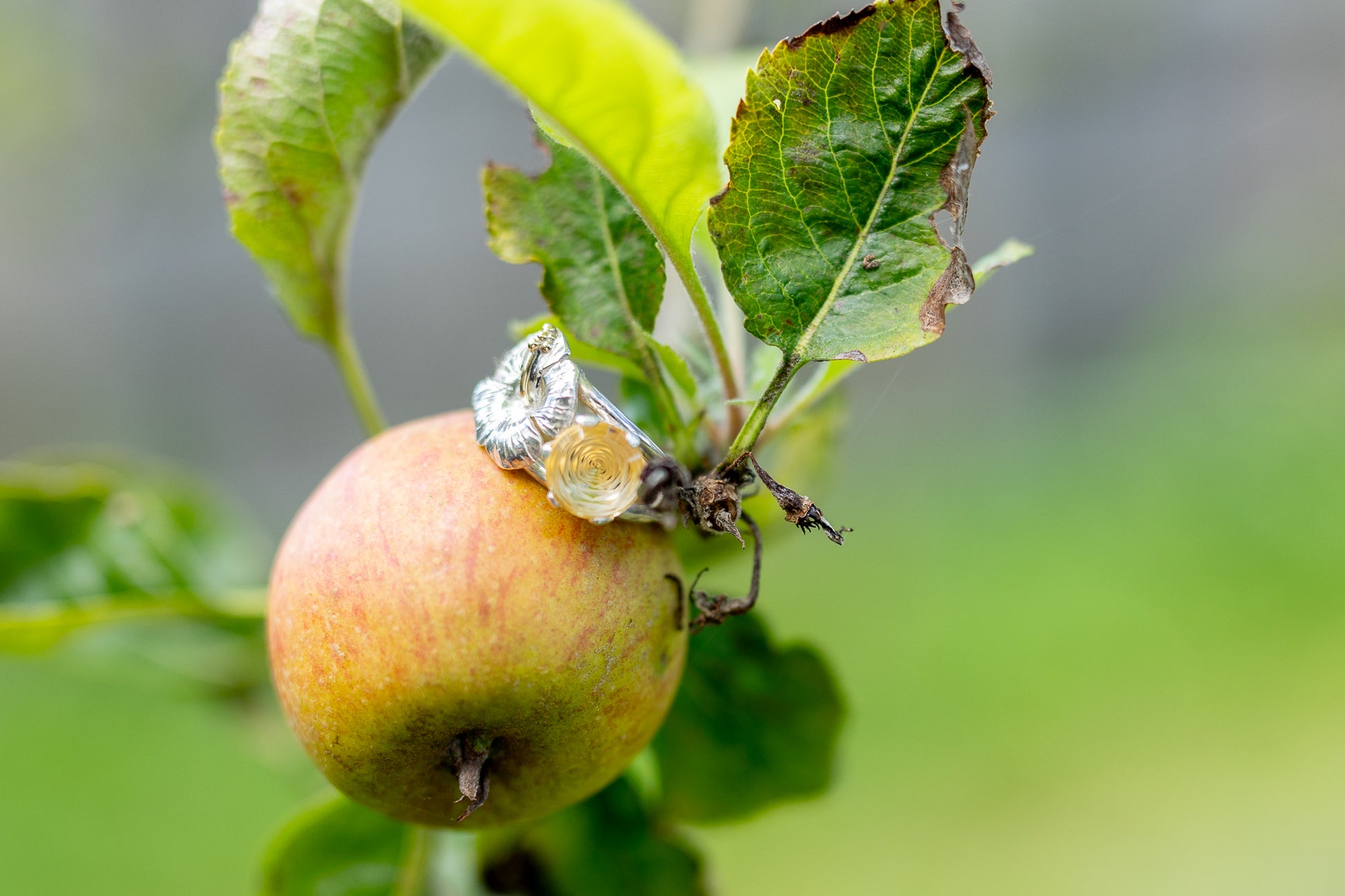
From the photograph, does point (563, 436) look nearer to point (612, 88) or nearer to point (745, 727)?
point (612, 88)

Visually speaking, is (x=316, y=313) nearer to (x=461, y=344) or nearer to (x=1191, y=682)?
(x=1191, y=682)

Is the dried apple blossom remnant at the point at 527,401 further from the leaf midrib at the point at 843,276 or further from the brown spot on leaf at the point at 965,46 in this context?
the brown spot on leaf at the point at 965,46

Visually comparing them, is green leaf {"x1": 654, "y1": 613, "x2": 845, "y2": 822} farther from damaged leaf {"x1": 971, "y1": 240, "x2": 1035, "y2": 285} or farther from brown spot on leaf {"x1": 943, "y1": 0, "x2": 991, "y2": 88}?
brown spot on leaf {"x1": 943, "y1": 0, "x2": 991, "y2": 88}

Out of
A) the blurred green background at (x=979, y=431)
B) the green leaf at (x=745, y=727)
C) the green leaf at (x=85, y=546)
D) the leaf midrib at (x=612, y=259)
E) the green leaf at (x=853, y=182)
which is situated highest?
the green leaf at (x=853, y=182)

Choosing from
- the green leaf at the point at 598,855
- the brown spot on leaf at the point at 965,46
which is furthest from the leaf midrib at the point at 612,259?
the green leaf at the point at 598,855

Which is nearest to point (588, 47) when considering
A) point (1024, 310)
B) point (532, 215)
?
point (532, 215)

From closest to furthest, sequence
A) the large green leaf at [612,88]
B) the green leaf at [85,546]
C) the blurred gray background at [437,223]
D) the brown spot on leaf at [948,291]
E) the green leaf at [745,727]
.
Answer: the large green leaf at [612,88], the brown spot on leaf at [948,291], the green leaf at [745,727], the green leaf at [85,546], the blurred gray background at [437,223]

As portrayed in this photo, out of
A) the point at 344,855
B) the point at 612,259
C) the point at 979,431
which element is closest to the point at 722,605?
the point at 612,259
